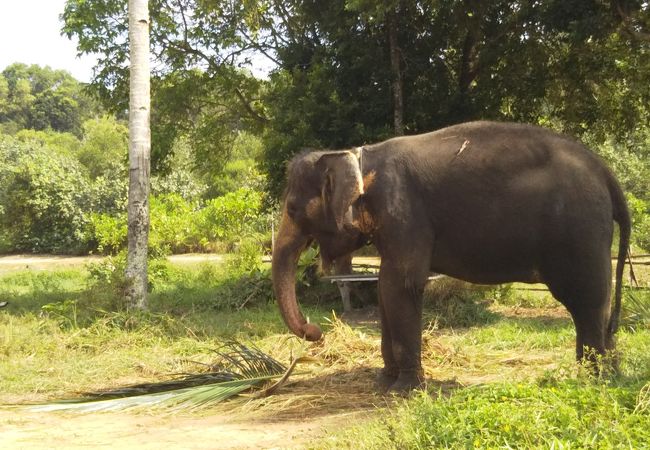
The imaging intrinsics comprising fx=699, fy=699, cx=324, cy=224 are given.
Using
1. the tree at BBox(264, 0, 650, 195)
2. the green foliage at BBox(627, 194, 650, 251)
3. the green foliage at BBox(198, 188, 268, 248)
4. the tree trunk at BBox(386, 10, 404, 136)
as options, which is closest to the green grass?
the tree trunk at BBox(386, 10, 404, 136)

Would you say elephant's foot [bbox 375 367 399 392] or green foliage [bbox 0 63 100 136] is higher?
green foliage [bbox 0 63 100 136]

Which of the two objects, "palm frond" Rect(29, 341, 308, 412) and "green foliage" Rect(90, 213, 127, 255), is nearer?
"palm frond" Rect(29, 341, 308, 412)

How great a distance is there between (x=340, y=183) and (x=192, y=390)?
81.5 inches

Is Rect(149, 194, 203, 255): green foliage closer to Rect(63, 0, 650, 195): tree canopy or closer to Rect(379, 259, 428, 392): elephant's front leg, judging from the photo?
Rect(63, 0, 650, 195): tree canopy

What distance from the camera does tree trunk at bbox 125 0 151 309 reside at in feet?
32.1

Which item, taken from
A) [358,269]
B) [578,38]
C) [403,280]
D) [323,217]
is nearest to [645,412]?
[403,280]

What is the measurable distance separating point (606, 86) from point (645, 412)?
946 centimetres

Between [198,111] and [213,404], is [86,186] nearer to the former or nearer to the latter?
[198,111]

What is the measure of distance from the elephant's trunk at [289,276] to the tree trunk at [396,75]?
5.51 m

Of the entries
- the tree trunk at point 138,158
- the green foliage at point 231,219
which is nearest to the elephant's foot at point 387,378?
the tree trunk at point 138,158

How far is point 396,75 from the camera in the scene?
11.1m

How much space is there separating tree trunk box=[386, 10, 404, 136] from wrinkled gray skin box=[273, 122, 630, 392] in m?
5.47

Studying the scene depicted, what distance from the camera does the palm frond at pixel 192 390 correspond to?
5.52 m

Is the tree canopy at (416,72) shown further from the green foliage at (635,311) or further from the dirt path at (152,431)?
the dirt path at (152,431)
